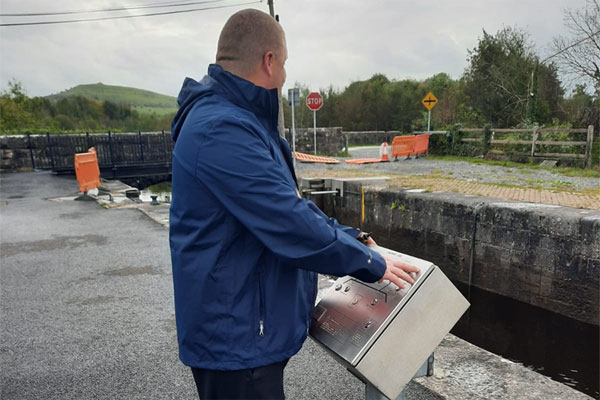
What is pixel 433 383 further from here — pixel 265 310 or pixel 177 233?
pixel 177 233

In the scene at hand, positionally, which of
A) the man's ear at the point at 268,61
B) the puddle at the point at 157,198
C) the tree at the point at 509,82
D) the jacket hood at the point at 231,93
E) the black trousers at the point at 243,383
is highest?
the tree at the point at 509,82

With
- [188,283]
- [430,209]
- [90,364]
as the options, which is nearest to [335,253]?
[188,283]

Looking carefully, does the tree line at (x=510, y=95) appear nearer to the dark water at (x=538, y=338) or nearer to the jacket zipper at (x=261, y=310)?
the dark water at (x=538, y=338)

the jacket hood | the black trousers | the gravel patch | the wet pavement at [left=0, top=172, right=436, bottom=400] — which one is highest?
the jacket hood

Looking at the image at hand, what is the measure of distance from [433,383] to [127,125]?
46.0 metres

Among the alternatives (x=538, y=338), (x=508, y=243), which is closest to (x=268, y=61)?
(x=538, y=338)

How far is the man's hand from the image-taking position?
4.71 feet

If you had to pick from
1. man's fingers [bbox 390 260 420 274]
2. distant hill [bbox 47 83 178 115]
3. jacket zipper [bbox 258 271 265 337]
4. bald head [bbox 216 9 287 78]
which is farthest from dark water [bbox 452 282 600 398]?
distant hill [bbox 47 83 178 115]

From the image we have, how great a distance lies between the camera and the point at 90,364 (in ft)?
10.4

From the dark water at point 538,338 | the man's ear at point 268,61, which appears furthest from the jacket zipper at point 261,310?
the dark water at point 538,338

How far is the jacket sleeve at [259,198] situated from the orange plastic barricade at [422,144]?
58.1 feet

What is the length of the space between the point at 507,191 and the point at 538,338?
370 centimetres

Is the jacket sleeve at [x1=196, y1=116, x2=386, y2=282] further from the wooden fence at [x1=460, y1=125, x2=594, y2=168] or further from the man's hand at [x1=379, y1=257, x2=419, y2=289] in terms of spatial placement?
the wooden fence at [x1=460, y1=125, x2=594, y2=168]

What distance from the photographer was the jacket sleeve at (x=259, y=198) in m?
1.24
